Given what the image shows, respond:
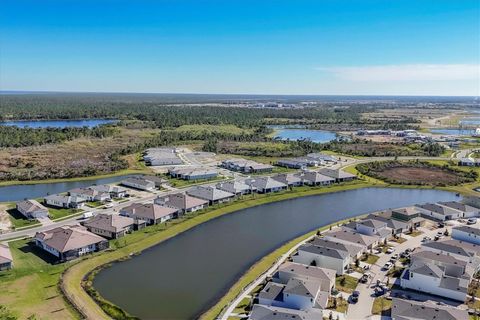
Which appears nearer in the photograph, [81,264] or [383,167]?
[81,264]

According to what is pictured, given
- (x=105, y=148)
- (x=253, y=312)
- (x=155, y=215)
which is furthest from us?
(x=105, y=148)

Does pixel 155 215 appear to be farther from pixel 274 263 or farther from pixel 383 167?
pixel 383 167

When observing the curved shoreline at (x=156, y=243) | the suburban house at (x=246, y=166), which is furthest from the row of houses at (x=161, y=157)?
the curved shoreline at (x=156, y=243)

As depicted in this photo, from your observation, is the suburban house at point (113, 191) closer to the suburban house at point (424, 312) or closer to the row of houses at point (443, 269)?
Answer: the row of houses at point (443, 269)

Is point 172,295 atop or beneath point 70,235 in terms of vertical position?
beneath

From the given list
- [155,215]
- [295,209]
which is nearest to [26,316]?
[155,215]

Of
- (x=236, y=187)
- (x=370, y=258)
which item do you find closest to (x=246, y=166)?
(x=236, y=187)

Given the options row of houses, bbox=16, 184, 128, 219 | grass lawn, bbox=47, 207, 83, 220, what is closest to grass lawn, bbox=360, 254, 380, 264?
grass lawn, bbox=47, 207, 83, 220
